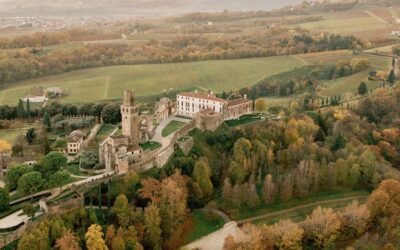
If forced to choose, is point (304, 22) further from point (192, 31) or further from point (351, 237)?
point (351, 237)

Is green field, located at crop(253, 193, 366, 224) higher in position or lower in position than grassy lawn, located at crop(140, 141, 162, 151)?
lower

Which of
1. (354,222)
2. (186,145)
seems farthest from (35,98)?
(354,222)

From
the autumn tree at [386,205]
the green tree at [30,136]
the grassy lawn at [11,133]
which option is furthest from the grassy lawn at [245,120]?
the grassy lawn at [11,133]

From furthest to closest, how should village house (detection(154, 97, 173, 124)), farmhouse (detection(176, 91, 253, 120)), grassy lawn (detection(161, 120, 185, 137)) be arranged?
farmhouse (detection(176, 91, 253, 120))
village house (detection(154, 97, 173, 124))
grassy lawn (detection(161, 120, 185, 137))

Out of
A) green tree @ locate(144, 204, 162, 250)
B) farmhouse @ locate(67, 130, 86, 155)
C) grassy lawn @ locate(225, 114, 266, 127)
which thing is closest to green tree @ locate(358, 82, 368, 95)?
grassy lawn @ locate(225, 114, 266, 127)

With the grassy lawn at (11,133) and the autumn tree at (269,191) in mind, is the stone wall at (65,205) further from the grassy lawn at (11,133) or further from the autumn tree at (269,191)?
the autumn tree at (269,191)

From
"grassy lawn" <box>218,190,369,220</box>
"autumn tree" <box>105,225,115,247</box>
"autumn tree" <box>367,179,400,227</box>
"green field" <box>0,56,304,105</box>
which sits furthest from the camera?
"green field" <box>0,56,304,105</box>

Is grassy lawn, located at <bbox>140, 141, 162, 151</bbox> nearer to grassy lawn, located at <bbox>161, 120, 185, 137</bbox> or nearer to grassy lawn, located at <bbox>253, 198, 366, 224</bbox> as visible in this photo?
grassy lawn, located at <bbox>161, 120, 185, 137</bbox>

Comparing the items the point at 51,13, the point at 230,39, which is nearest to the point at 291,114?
the point at 230,39
